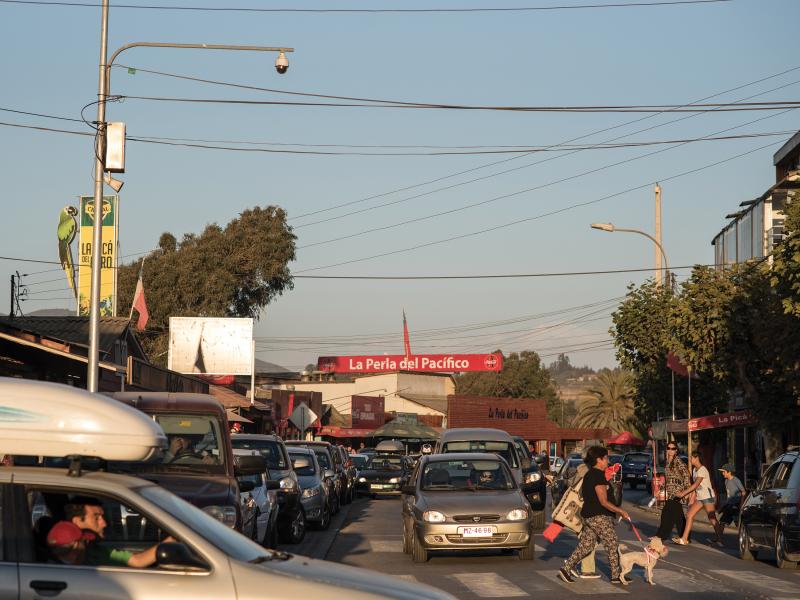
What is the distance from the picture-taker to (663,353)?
4728 centimetres

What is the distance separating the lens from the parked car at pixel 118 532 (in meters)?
6.77

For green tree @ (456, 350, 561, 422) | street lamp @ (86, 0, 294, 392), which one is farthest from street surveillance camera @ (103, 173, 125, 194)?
green tree @ (456, 350, 561, 422)

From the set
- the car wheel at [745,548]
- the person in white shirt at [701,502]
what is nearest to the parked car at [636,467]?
the person in white shirt at [701,502]

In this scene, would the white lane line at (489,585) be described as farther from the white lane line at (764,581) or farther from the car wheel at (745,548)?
the car wheel at (745,548)

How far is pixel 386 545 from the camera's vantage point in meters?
Answer: 21.4

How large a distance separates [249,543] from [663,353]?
135 feet

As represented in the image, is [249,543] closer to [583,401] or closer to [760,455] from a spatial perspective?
[760,455]

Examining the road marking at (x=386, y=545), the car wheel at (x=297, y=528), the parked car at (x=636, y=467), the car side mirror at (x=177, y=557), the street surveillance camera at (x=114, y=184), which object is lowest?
the parked car at (x=636, y=467)

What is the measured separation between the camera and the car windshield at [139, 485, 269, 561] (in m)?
7.05

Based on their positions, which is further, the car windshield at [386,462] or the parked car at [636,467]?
the parked car at [636,467]

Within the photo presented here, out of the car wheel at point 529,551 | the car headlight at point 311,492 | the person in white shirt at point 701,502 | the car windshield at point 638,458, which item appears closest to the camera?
the car wheel at point 529,551

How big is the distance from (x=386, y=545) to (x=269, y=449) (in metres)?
2.70

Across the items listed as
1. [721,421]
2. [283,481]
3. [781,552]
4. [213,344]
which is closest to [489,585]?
[781,552]

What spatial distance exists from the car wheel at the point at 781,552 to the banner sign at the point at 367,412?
242ft
